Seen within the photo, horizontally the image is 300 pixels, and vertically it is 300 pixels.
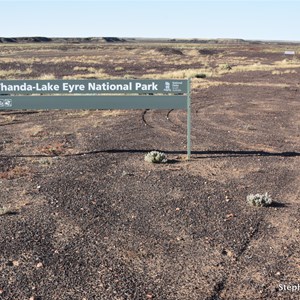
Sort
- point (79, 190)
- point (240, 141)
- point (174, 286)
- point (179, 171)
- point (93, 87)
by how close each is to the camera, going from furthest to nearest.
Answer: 1. point (240, 141)
2. point (93, 87)
3. point (179, 171)
4. point (79, 190)
5. point (174, 286)

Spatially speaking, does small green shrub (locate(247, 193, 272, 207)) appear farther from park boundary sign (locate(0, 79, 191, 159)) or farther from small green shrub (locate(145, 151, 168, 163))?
park boundary sign (locate(0, 79, 191, 159))

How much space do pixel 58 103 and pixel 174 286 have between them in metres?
7.57

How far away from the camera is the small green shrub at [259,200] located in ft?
27.7

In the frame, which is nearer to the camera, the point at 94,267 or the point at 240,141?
the point at 94,267

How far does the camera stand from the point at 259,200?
8422 millimetres

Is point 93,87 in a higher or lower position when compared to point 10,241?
higher

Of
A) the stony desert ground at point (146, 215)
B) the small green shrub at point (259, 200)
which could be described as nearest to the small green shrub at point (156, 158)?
the stony desert ground at point (146, 215)

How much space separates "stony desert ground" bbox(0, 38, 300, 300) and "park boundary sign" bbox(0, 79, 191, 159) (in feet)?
4.40

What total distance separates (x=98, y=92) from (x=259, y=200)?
533 cm

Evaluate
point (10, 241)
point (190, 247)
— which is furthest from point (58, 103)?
point (190, 247)

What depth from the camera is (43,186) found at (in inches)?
→ 378

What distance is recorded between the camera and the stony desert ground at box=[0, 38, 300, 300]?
19.1 feet

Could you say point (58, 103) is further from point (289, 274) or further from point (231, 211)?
point (289, 274)

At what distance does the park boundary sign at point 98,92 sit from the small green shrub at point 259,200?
3628 mm
